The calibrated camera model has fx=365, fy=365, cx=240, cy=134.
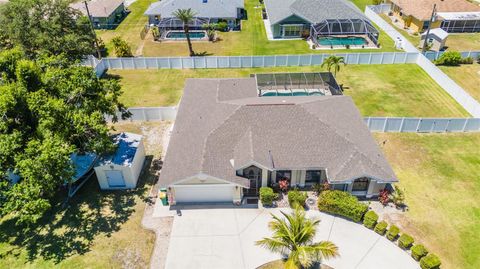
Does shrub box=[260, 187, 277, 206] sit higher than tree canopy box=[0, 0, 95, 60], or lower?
lower

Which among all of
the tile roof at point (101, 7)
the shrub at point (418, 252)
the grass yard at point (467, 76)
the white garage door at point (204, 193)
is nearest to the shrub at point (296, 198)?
the white garage door at point (204, 193)

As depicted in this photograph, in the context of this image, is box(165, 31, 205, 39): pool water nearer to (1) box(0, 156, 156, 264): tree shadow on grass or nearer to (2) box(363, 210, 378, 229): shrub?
(1) box(0, 156, 156, 264): tree shadow on grass

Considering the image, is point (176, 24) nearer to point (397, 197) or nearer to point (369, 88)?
point (369, 88)

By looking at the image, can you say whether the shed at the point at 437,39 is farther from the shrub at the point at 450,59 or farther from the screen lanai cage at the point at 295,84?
the screen lanai cage at the point at 295,84

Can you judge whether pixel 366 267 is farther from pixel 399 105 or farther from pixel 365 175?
pixel 399 105

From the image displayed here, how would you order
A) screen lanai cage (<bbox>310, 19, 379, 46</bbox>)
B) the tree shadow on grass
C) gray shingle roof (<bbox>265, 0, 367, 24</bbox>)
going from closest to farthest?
the tree shadow on grass → screen lanai cage (<bbox>310, 19, 379, 46</bbox>) → gray shingle roof (<bbox>265, 0, 367, 24</bbox>)

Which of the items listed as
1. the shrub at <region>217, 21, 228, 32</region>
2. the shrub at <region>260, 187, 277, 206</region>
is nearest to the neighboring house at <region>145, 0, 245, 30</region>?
the shrub at <region>217, 21, 228, 32</region>
